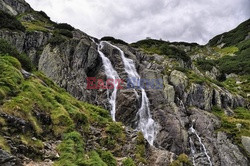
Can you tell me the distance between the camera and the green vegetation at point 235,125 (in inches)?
1483

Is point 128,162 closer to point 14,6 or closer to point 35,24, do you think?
point 35,24

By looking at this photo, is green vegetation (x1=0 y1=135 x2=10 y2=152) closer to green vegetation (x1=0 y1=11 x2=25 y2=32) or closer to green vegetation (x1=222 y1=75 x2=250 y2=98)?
green vegetation (x1=0 y1=11 x2=25 y2=32)

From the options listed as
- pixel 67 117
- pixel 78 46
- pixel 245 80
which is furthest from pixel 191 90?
pixel 245 80

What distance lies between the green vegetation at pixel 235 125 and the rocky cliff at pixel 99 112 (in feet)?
0.52

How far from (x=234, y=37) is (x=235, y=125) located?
129m

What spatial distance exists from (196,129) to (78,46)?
Result: 78.7ft

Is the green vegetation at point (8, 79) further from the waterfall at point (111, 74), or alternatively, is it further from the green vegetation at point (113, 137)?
the waterfall at point (111, 74)

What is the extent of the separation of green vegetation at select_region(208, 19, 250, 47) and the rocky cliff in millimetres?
74506

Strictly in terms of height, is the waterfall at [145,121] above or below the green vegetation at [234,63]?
below

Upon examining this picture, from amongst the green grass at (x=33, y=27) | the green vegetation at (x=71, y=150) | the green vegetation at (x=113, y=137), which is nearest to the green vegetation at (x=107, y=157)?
the green vegetation at (x=113, y=137)

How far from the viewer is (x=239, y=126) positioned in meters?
40.3

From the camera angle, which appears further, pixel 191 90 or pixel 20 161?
pixel 191 90

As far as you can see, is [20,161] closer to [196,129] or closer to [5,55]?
[5,55]

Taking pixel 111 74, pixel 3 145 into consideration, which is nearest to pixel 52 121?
pixel 3 145
